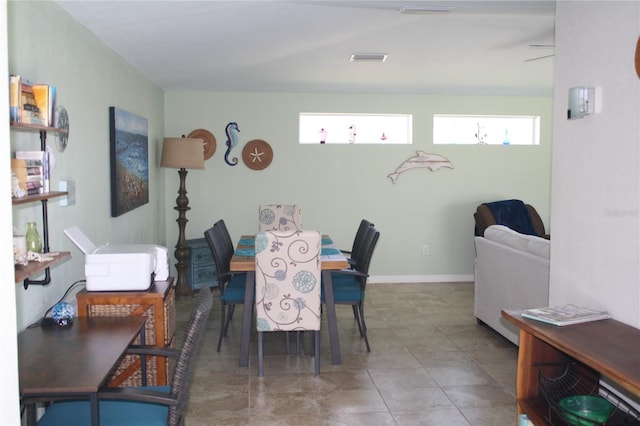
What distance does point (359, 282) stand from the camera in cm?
454

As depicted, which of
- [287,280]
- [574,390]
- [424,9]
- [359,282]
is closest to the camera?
[574,390]

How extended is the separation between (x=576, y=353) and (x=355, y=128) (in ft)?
16.8

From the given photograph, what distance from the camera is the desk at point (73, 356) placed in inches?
74.6

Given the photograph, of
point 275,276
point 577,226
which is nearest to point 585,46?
point 577,226

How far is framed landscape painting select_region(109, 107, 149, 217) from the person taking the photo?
13.7 feet

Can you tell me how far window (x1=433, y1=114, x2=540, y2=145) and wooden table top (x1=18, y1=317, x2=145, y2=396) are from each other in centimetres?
511

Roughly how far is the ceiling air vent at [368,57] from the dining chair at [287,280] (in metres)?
1.76

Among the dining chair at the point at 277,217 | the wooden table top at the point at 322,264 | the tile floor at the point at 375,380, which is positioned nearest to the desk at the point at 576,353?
the tile floor at the point at 375,380

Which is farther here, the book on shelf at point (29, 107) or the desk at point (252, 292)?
the desk at point (252, 292)

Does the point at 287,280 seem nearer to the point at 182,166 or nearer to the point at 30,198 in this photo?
the point at 30,198

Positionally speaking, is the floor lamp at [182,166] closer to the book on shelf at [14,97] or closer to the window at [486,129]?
the window at [486,129]

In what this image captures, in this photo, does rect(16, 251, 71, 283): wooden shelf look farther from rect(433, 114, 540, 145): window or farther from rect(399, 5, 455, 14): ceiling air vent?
rect(433, 114, 540, 145): window

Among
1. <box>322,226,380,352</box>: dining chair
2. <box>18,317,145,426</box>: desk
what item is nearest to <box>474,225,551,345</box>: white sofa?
<box>322,226,380,352</box>: dining chair

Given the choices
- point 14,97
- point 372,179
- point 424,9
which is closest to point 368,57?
point 424,9
